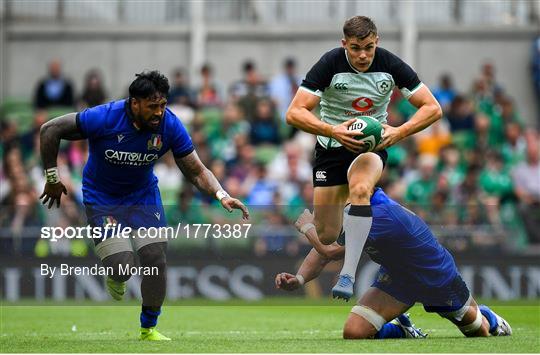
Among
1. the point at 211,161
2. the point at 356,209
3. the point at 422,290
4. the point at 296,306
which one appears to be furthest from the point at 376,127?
the point at 211,161

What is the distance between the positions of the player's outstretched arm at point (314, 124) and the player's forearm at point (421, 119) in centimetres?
41

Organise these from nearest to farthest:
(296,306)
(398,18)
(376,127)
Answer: (376,127), (296,306), (398,18)

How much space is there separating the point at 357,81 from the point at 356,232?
122 cm

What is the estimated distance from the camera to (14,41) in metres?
24.3

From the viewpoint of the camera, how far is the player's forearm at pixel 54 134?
10266mm

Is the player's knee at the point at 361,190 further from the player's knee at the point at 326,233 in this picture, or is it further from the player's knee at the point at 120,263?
the player's knee at the point at 120,263

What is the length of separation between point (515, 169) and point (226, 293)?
5615 millimetres

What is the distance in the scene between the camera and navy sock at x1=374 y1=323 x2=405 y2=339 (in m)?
10.7

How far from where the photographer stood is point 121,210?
10734 millimetres

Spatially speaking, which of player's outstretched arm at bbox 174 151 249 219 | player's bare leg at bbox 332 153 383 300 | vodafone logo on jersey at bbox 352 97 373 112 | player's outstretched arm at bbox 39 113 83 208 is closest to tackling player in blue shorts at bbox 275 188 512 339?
player's bare leg at bbox 332 153 383 300

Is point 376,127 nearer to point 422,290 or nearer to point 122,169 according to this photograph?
point 422,290

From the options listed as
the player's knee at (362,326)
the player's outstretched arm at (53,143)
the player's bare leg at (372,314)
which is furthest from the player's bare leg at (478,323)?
the player's outstretched arm at (53,143)

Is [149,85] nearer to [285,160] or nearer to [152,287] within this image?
[152,287]

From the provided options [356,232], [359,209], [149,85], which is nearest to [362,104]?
[359,209]
